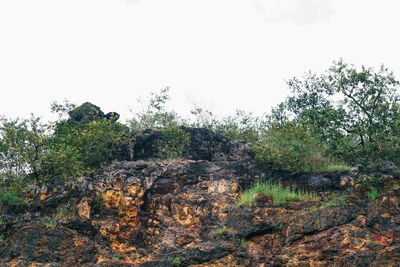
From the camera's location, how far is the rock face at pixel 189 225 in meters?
9.48

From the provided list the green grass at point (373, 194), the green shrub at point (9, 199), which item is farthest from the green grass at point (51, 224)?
the green grass at point (373, 194)

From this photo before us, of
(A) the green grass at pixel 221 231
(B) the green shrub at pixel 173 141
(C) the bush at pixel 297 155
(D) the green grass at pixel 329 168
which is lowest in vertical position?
(A) the green grass at pixel 221 231

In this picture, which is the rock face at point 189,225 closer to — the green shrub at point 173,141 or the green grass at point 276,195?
the green grass at point 276,195

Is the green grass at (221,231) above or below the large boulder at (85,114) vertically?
below

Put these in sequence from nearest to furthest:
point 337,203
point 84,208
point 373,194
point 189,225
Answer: point 373,194 < point 337,203 < point 84,208 < point 189,225

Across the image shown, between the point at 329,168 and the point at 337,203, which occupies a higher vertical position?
the point at 329,168

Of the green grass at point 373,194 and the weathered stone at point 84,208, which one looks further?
the weathered stone at point 84,208

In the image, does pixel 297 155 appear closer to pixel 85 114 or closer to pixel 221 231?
pixel 221 231

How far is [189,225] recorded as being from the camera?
40.1ft

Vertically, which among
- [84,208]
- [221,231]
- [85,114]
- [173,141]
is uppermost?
[85,114]

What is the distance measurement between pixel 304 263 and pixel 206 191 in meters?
5.01

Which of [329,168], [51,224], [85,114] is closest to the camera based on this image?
[51,224]

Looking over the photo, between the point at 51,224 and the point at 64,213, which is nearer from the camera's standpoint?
the point at 51,224

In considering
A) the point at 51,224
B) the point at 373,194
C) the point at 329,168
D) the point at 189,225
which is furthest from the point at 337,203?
the point at 51,224
